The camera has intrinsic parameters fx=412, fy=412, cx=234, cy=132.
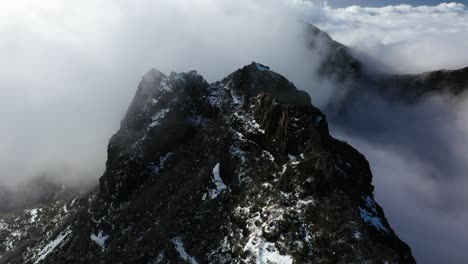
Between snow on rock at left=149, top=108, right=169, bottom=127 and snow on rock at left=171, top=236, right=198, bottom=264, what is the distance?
6356 centimetres

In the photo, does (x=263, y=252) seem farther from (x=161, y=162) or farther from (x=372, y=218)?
(x=161, y=162)

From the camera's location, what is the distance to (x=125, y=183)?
17438cm

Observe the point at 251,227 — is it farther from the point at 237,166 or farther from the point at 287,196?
the point at 237,166

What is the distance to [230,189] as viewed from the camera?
139m

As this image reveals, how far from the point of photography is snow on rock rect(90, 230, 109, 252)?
16038cm

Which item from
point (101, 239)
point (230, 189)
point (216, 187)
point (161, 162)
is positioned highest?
point (161, 162)

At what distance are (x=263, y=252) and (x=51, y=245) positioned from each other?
128442mm

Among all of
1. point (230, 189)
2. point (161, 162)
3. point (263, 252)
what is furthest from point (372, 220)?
point (161, 162)

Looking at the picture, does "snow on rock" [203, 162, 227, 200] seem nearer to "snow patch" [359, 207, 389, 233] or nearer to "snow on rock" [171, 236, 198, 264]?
"snow on rock" [171, 236, 198, 264]

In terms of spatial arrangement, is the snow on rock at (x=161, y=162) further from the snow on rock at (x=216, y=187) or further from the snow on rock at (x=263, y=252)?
the snow on rock at (x=263, y=252)

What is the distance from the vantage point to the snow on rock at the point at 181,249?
413 feet

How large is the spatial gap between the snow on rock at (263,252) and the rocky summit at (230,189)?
0.97 feet

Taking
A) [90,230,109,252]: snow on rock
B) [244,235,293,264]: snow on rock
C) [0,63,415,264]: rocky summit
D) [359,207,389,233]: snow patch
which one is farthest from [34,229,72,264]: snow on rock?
[359,207,389,233]: snow patch

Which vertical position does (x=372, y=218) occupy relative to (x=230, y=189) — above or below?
below
